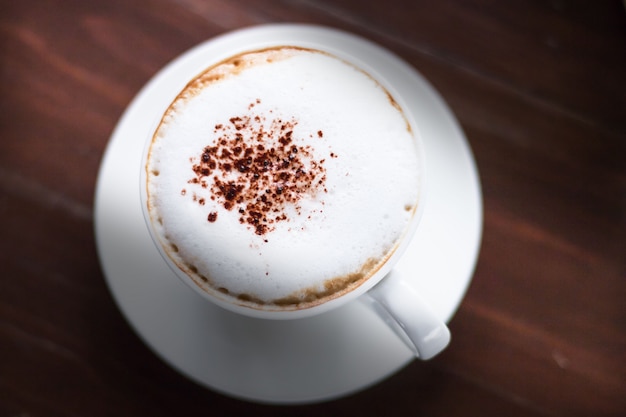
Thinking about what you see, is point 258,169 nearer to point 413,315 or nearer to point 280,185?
point 280,185

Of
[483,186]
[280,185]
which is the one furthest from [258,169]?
[483,186]

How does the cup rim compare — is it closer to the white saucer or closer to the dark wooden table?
the white saucer

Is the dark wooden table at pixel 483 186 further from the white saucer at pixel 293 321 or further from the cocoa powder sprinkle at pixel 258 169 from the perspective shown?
the cocoa powder sprinkle at pixel 258 169

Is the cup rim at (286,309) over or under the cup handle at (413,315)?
over

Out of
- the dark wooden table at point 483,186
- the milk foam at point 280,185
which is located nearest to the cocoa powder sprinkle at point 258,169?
the milk foam at point 280,185

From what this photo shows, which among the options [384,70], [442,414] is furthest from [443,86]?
[442,414]

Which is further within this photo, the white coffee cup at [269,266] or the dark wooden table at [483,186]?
the dark wooden table at [483,186]
